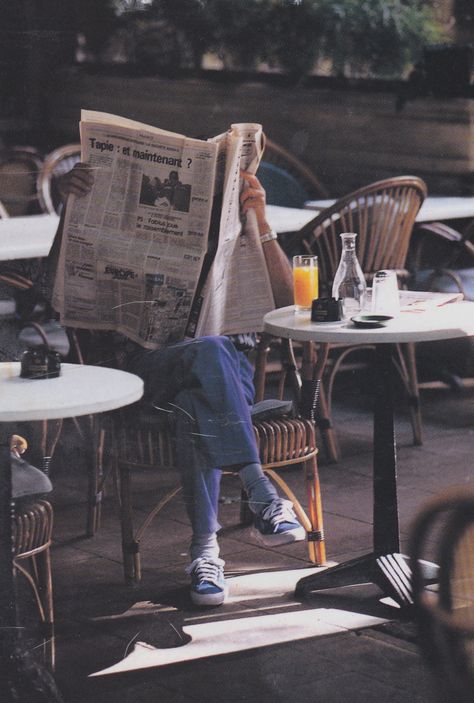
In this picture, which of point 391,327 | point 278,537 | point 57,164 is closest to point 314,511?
point 278,537

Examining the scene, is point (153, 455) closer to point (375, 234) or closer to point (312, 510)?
point (312, 510)

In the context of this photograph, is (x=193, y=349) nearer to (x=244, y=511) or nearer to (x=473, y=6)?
Answer: (x=244, y=511)

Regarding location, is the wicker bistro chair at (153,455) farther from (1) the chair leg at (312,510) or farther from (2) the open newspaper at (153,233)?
(2) the open newspaper at (153,233)

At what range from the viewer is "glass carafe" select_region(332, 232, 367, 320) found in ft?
10.7

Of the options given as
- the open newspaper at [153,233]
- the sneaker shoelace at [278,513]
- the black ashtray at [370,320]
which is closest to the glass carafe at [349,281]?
the black ashtray at [370,320]

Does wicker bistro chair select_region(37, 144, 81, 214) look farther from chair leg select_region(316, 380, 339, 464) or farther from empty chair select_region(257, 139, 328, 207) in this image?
chair leg select_region(316, 380, 339, 464)

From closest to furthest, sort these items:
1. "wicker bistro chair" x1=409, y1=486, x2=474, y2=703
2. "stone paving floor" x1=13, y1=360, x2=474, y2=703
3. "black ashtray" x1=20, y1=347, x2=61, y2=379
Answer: "wicker bistro chair" x1=409, y1=486, x2=474, y2=703 < "black ashtray" x1=20, y1=347, x2=61, y2=379 < "stone paving floor" x1=13, y1=360, x2=474, y2=703

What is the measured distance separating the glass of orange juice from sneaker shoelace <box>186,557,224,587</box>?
583 mm

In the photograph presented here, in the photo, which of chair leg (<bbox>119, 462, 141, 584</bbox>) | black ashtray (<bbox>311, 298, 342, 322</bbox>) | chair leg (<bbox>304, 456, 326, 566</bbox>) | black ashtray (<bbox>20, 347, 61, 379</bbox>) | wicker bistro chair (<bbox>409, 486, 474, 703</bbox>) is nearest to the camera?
wicker bistro chair (<bbox>409, 486, 474, 703</bbox>)

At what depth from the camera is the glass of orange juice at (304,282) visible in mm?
3262

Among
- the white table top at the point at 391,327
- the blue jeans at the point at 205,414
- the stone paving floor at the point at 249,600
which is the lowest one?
the stone paving floor at the point at 249,600

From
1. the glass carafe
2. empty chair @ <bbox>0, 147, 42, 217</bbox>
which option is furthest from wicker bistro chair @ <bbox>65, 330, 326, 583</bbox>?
empty chair @ <bbox>0, 147, 42, 217</bbox>

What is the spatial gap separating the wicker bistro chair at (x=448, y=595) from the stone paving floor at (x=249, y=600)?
8 centimetres

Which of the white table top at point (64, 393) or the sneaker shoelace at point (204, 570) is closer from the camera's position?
the white table top at point (64, 393)
